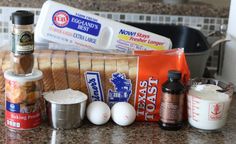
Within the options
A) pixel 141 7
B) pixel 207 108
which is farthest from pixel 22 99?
pixel 141 7

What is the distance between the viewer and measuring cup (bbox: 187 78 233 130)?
1.06 meters

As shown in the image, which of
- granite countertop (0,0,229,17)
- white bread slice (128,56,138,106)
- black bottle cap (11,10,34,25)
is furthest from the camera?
granite countertop (0,0,229,17)

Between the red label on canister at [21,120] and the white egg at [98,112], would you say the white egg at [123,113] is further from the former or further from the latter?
the red label on canister at [21,120]

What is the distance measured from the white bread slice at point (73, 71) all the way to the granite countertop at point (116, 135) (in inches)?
3.9

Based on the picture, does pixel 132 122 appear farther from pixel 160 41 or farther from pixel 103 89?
pixel 160 41

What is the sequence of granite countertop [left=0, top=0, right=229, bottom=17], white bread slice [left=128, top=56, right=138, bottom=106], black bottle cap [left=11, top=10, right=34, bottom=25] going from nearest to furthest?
black bottle cap [left=11, top=10, right=34, bottom=25] → white bread slice [left=128, top=56, right=138, bottom=106] → granite countertop [left=0, top=0, right=229, bottom=17]

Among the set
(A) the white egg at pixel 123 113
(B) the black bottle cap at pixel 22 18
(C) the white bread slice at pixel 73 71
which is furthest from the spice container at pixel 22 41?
(A) the white egg at pixel 123 113

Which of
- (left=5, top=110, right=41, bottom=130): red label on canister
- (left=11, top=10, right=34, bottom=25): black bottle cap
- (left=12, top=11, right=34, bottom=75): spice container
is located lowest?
(left=5, top=110, right=41, bottom=130): red label on canister

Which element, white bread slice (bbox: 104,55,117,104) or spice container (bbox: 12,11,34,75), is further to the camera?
white bread slice (bbox: 104,55,117,104)

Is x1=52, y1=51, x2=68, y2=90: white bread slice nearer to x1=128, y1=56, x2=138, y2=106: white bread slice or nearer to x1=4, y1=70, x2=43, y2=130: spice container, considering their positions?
x1=4, y1=70, x2=43, y2=130: spice container

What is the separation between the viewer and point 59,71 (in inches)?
43.9

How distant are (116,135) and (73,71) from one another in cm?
19

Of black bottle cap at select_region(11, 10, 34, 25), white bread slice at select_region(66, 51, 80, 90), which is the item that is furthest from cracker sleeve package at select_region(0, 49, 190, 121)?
black bottle cap at select_region(11, 10, 34, 25)

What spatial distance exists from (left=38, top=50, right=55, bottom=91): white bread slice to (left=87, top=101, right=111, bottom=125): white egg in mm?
113
